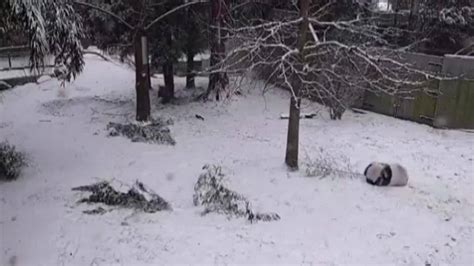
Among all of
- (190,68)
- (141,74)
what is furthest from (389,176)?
(190,68)

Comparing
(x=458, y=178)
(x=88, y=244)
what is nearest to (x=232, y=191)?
(x=88, y=244)

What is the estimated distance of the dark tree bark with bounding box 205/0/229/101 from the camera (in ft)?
45.6

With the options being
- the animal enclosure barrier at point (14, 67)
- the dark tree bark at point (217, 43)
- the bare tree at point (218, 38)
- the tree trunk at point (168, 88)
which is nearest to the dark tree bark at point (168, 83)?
the tree trunk at point (168, 88)

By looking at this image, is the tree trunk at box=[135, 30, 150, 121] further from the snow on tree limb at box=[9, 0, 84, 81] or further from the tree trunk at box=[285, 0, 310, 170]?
the tree trunk at box=[285, 0, 310, 170]

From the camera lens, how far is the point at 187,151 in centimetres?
A: 1123

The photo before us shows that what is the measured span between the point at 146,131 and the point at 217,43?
3655mm

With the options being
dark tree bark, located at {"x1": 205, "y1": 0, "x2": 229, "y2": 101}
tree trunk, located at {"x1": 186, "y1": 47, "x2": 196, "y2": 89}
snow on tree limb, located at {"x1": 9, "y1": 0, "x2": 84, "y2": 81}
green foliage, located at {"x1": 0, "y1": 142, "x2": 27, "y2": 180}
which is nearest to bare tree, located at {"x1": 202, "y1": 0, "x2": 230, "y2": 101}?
dark tree bark, located at {"x1": 205, "y1": 0, "x2": 229, "y2": 101}

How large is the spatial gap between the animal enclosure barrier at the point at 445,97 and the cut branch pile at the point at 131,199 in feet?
21.8

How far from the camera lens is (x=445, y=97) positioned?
479 inches

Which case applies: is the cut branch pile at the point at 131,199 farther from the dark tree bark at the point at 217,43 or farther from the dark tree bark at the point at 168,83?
the dark tree bark at the point at 168,83

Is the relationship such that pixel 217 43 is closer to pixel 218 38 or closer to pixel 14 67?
pixel 218 38

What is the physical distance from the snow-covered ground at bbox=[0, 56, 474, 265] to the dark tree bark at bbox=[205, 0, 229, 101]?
124cm

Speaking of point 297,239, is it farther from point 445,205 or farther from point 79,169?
point 79,169

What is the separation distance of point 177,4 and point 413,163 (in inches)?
314
